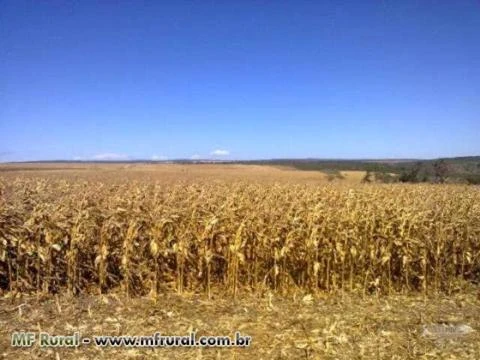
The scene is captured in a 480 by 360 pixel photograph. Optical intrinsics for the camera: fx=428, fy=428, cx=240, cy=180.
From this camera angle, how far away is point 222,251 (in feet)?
21.6

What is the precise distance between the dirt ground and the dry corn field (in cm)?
21

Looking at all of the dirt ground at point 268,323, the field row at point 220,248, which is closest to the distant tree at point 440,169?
the field row at point 220,248

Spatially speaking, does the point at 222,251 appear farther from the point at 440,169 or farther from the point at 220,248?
the point at 440,169

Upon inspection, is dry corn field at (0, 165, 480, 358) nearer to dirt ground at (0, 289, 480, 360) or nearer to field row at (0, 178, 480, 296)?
field row at (0, 178, 480, 296)

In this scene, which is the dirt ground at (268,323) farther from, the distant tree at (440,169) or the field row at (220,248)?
the distant tree at (440,169)

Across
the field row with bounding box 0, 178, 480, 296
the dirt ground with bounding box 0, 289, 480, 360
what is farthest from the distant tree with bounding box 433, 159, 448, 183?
the dirt ground with bounding box 0, 289, 480, 360

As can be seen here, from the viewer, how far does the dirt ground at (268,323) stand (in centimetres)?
450

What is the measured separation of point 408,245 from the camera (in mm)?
6965

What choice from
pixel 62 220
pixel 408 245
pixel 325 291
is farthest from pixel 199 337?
pixel 408 245

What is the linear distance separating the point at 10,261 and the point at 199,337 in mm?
3144

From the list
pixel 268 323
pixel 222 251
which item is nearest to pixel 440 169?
pixel 222 251

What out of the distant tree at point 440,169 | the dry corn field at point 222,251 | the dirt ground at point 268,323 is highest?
the distant tree at point 440,169

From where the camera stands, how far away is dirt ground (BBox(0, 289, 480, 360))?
4.50m

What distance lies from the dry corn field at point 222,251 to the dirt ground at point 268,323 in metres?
0.21
